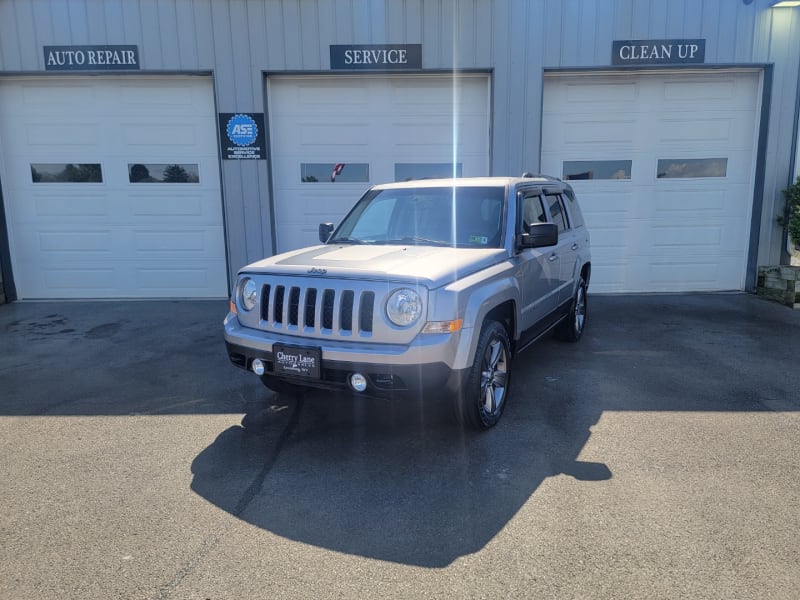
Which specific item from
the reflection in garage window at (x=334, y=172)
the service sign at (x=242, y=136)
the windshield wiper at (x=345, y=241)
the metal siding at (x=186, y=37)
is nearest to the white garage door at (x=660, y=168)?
the reflection in garage window at (x=334, y=172)

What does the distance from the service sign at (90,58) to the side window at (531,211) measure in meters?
7.02

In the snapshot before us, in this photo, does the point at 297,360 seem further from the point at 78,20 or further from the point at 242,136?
the point at 78,20

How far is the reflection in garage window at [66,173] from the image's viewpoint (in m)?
9.38

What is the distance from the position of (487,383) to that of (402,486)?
1077 millimetres

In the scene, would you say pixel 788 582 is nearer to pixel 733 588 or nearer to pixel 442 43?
pixel 733 588

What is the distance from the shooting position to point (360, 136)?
935 cm

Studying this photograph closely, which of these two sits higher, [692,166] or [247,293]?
[692,166]

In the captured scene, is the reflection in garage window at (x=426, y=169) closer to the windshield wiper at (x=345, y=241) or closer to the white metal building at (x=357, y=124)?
the white metal building at (x=357, y=124)

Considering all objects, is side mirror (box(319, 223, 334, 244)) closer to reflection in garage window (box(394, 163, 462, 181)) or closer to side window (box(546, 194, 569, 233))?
side window (box(546, 194, 569, 233))

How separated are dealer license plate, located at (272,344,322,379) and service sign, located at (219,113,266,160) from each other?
604 centimetres

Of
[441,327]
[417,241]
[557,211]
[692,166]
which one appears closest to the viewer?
[441,327]

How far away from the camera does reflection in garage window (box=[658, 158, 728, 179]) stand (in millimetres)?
9500

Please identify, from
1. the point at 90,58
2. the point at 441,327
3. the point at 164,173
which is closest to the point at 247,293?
the point at 441,327

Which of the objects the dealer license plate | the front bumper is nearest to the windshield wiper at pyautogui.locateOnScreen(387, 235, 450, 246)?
the front bumper
